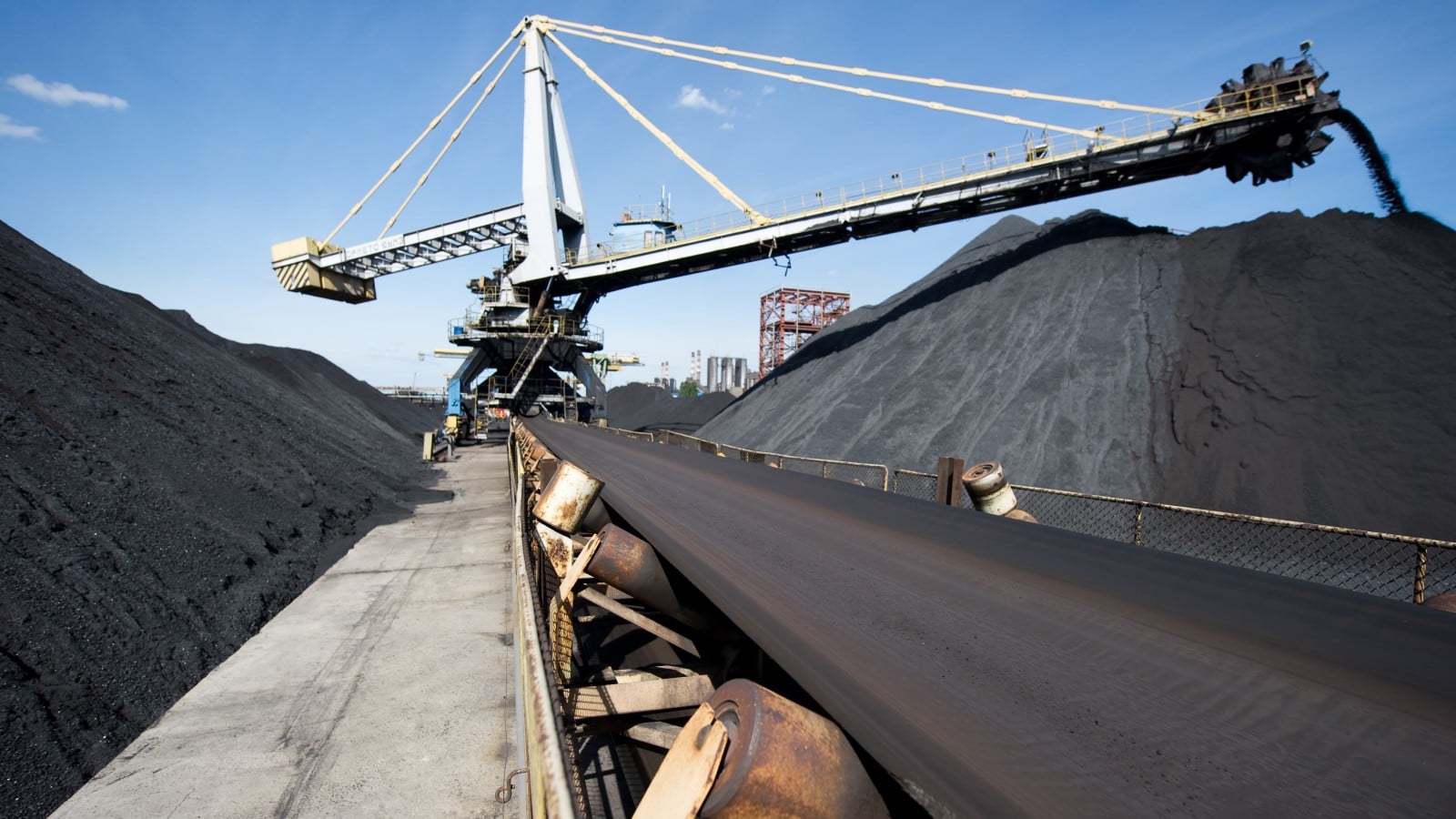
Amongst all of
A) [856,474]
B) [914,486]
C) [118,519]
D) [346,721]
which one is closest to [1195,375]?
[914,486]

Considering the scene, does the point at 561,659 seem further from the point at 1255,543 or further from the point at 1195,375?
the point at 1195,375

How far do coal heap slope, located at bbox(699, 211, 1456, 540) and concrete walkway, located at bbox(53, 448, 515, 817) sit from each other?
9227 mm

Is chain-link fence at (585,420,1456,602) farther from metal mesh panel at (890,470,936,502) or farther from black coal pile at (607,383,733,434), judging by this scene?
black coal pile at (607,383,733,434)

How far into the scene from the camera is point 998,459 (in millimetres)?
11766

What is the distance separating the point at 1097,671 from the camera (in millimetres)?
2109

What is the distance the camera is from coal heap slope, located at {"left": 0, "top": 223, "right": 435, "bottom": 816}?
16.1 feet

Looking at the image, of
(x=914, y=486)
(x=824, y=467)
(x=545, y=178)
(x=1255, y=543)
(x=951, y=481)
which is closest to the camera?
(x=951, y=481)

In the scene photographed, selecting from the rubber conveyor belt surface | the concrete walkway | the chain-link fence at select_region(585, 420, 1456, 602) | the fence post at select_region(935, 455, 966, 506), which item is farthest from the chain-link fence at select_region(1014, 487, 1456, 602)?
the concrete walkway

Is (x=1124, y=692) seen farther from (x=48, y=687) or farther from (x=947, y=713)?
(x=48, y=687)

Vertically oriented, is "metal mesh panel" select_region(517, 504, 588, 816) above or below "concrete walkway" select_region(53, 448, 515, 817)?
above

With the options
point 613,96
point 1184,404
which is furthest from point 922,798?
point 613,96

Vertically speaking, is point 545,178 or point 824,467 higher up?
point 545,178

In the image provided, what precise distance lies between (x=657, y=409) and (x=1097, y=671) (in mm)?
46474

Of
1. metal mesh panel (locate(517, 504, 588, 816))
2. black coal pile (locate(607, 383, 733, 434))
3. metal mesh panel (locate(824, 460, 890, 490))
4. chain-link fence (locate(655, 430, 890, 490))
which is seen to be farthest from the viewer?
black coal pile (locate(607, 383, 733, 434))
